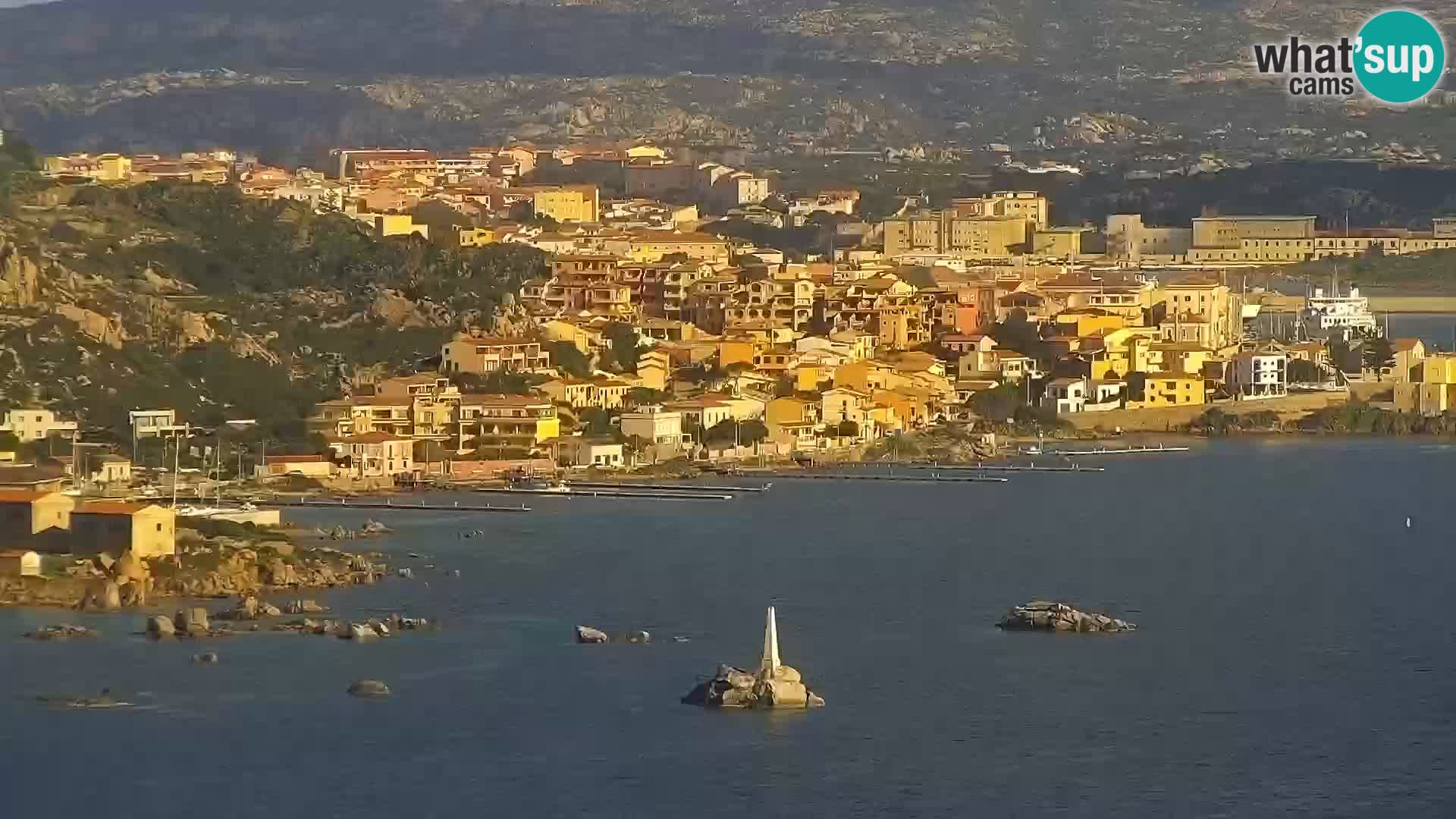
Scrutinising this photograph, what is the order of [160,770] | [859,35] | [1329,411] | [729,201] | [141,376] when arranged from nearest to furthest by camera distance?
[160,770] → [141,376] → [1329,411] → [729,201] → [859,35]

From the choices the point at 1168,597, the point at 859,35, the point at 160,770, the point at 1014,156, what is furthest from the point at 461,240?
the point at 859,35

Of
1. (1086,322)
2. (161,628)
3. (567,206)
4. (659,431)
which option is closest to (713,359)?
(659,431)

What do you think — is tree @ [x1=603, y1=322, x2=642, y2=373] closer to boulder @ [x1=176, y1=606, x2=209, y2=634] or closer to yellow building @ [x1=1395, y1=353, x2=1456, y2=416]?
yellow building @ [x1=1395, y1=353, x2=1456, y2=416]

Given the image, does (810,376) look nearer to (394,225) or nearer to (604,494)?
(604,494)

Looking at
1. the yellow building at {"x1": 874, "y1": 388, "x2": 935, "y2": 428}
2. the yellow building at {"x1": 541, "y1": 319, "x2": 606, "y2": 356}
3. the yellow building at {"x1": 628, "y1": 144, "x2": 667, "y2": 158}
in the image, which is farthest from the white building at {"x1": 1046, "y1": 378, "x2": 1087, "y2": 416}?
the yellow building at {"x1": 628, "y1": 144, "x2": 667, "y2": 158}

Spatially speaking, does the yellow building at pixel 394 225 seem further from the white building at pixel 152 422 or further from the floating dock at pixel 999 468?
the white building at pixel 152 422

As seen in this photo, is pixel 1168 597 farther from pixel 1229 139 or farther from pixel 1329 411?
pixel 1229 139

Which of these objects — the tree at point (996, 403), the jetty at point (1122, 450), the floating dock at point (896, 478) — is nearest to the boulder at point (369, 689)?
the floating dock at point (896, 478)

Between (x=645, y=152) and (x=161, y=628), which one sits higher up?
(x=645, y=152)
